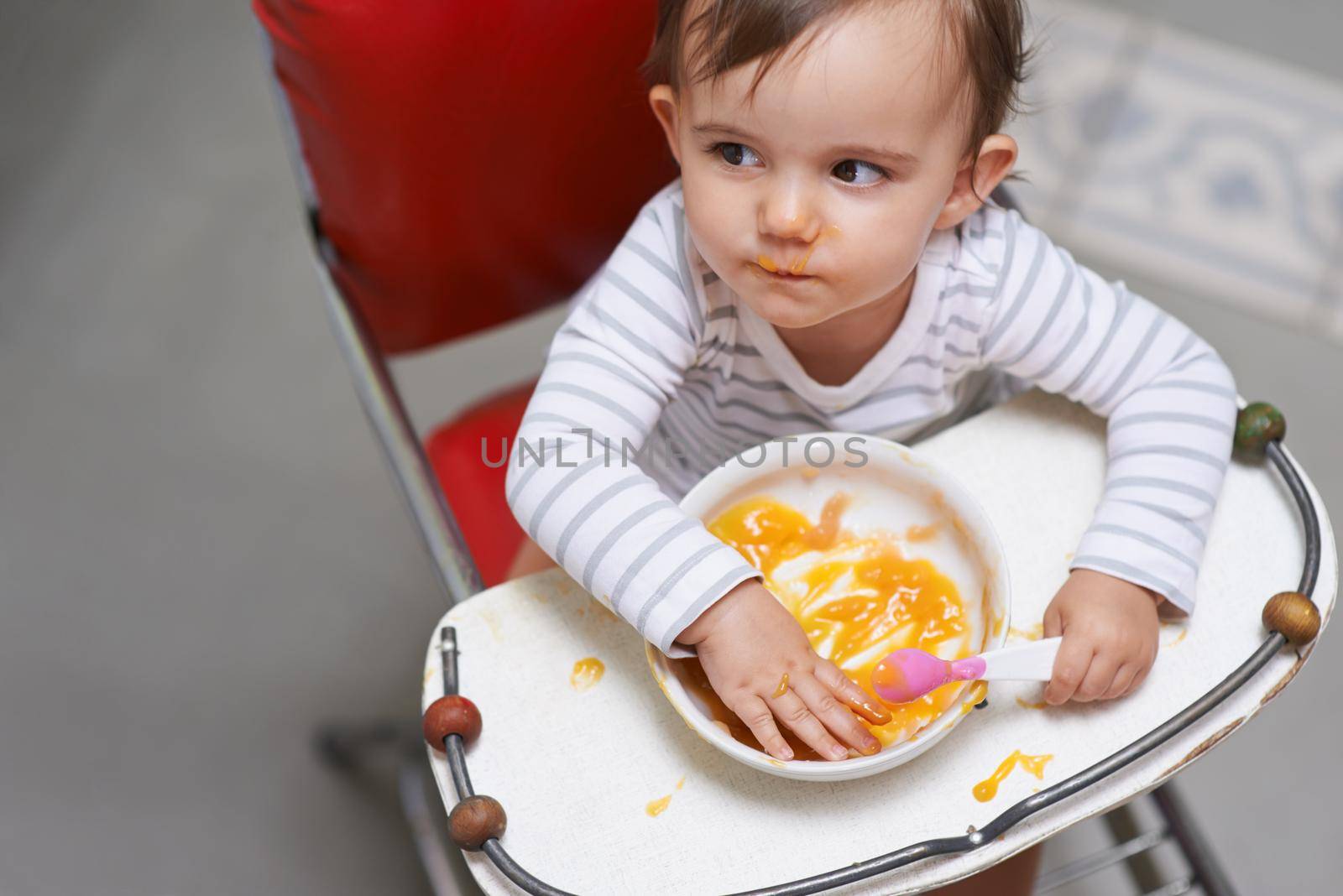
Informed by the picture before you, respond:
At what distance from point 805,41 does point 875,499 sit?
224mm

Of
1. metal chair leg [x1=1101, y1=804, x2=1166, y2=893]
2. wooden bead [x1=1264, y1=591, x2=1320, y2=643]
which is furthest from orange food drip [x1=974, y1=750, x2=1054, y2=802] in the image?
metal chair leg [x1=1101, y1=804, x2=1166, y2=893]

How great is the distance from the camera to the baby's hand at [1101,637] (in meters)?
0.55

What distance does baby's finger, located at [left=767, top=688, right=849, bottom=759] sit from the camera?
0.54 m

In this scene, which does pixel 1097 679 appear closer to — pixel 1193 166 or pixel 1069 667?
pixel 1069 667

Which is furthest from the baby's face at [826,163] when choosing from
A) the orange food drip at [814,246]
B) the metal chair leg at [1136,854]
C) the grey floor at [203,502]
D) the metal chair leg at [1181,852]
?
the grey floor at [203,502]

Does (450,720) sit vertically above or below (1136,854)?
above

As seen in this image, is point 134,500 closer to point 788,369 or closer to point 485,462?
point 485,462

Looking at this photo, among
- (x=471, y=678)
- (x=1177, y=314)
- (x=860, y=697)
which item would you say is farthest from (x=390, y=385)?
(x=1177, y=314)

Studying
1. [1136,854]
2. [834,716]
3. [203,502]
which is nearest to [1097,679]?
[834,716]

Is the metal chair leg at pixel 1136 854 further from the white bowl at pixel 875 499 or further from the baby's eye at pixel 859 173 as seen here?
the baby's eye at pixel 859 173

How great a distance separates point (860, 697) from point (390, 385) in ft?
1.15

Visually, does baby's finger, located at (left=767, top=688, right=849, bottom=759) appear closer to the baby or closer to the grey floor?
the baby

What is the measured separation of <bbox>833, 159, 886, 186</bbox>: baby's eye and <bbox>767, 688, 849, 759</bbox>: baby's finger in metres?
0.23

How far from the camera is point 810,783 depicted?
1.81ft
